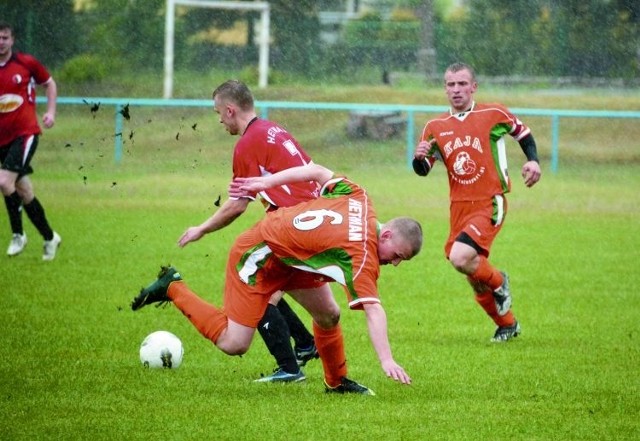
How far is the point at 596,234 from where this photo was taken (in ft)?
50.0

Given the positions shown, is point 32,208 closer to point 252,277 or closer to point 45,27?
point 252,277

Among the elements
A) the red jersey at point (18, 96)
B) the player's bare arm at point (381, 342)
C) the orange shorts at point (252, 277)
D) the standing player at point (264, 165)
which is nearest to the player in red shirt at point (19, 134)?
the red jersey at point (18, 96)

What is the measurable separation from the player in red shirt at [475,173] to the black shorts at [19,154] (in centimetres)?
490

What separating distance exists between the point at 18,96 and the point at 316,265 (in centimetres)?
712

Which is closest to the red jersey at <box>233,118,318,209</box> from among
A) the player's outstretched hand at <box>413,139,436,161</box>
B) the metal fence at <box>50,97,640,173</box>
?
the player's outstretched hand at <box>413,139,436,161</box>

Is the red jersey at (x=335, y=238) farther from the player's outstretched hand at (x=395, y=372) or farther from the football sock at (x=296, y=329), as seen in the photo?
the football sock at (x=296, y=329)

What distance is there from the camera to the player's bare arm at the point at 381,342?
5508 millimetres

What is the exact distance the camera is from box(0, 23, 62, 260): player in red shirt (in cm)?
1205

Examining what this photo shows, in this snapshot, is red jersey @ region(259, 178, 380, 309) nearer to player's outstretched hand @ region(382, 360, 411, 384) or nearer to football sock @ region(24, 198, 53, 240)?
player's outstretched hand @ region(382, 360, 411, 384)

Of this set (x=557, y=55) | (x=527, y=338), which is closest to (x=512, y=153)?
(x=557, y=55)

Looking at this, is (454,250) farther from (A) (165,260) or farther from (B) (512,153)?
(B) (512,153)

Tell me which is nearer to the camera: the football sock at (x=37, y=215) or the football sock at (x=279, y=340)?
the football sock at (x=279, y=340)

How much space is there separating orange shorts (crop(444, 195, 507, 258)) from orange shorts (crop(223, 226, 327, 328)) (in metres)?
2.33

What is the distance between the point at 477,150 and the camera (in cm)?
880
